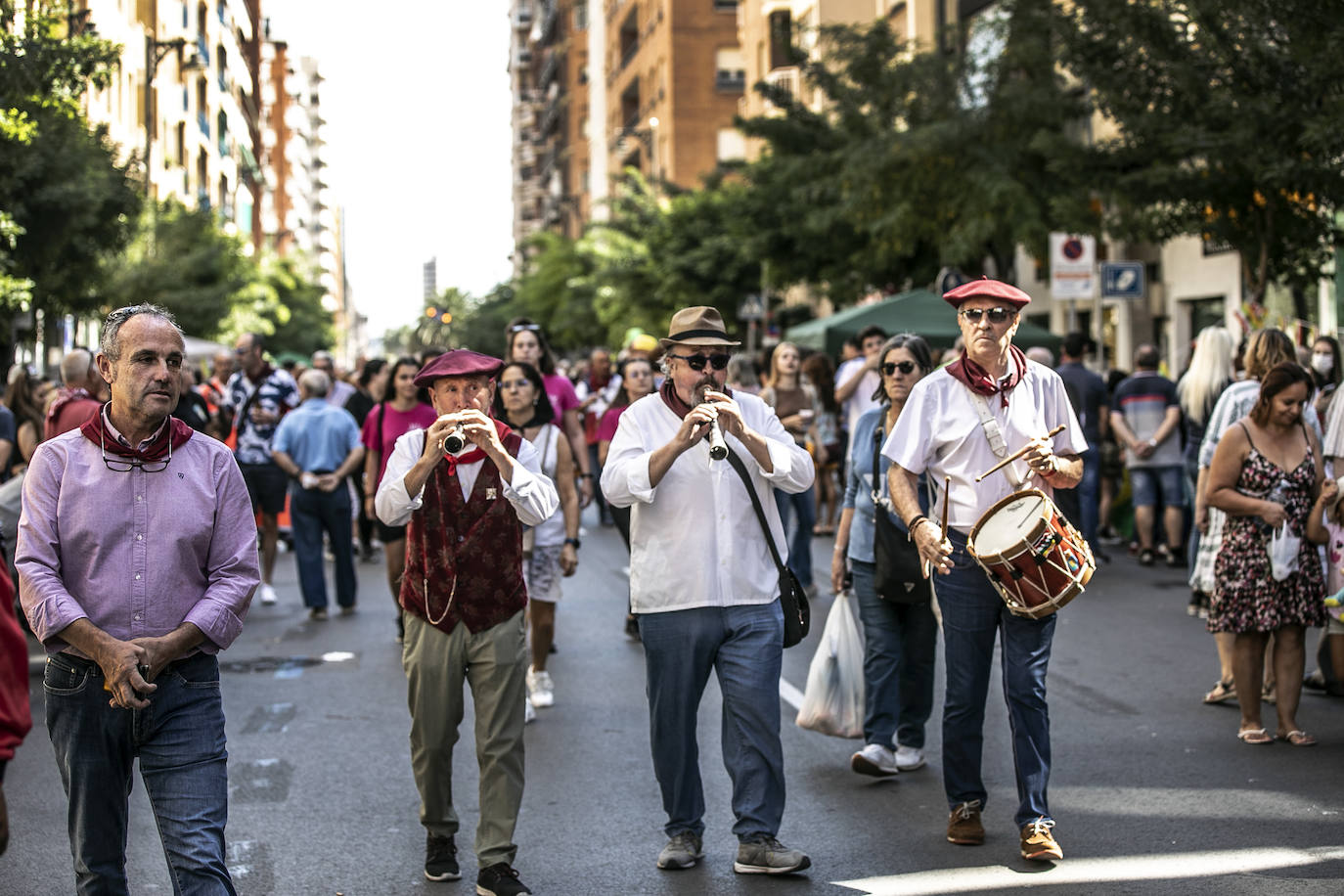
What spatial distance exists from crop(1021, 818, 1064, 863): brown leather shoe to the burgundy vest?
1923 mm

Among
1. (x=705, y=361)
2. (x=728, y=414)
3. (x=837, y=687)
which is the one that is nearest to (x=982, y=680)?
(x=837, y=687)

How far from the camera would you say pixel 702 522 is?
5879 millimetres

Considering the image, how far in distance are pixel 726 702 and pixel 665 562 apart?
546 mm

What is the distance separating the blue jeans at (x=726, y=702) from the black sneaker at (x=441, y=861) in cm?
76

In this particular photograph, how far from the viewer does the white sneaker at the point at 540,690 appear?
9070 mm

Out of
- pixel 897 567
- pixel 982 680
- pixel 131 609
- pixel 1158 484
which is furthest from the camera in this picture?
pixel 1158 484

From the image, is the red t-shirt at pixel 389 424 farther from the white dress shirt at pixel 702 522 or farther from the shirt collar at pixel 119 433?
the shirt collar at pixel 119 433

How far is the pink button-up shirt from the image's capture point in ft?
14.0

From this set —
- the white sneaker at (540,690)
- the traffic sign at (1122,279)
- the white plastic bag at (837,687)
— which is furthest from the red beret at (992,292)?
the traffic sign at (1122,279)

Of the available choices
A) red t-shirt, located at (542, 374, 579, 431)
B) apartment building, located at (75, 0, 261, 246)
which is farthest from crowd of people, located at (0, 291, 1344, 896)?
apartment building, located at (75, 0, 261, 246)

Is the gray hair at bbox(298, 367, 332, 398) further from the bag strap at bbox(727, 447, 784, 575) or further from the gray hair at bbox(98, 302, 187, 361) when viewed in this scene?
the gray hair at bbox(98, 302, 187, 361)

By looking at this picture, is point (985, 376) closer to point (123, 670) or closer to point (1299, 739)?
point (1299, 739)

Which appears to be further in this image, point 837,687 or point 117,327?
point 837,687

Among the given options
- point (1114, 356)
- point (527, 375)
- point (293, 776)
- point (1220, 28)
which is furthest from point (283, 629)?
point (1114, 356)
